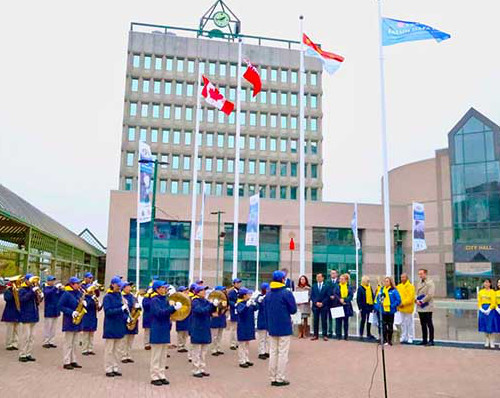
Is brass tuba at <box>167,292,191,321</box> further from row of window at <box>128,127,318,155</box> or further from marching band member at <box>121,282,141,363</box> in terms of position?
row of window at <box>128,127,318,155</box>

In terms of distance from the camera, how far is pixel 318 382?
30.3 ft

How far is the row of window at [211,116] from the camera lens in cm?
6631

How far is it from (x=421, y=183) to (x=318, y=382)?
49.1m

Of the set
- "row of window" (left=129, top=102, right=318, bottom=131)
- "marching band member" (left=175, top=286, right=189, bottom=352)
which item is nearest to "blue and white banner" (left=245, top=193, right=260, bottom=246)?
"marching band member" (left=175, top=286, right=189, bottom=352)

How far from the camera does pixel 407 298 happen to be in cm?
1414

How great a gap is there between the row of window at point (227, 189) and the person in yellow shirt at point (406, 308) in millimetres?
51682

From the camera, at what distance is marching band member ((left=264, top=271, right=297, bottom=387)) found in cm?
921

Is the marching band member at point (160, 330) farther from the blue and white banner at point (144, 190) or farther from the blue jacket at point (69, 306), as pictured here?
the blue and white banner at point (144, 190)

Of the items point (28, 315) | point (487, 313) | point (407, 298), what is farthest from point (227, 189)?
point (28, 315)

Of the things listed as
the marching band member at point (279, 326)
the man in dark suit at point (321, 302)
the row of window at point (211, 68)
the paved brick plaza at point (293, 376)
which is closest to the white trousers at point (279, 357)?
the marching band member at point (279, 326)

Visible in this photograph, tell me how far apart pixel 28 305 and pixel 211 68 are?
60.6 m

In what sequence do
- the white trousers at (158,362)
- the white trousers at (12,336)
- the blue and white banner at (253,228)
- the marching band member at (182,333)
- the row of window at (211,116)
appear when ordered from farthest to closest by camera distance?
the row of window at (211,116), the blue and white banner at (253,228), the marching band member at (182,333), the white trousers at (12,336), the white trousers at (158,362)

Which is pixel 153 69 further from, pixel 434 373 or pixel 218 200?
pixel 434 373

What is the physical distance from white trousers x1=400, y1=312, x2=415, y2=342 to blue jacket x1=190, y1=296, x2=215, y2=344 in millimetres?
6507
